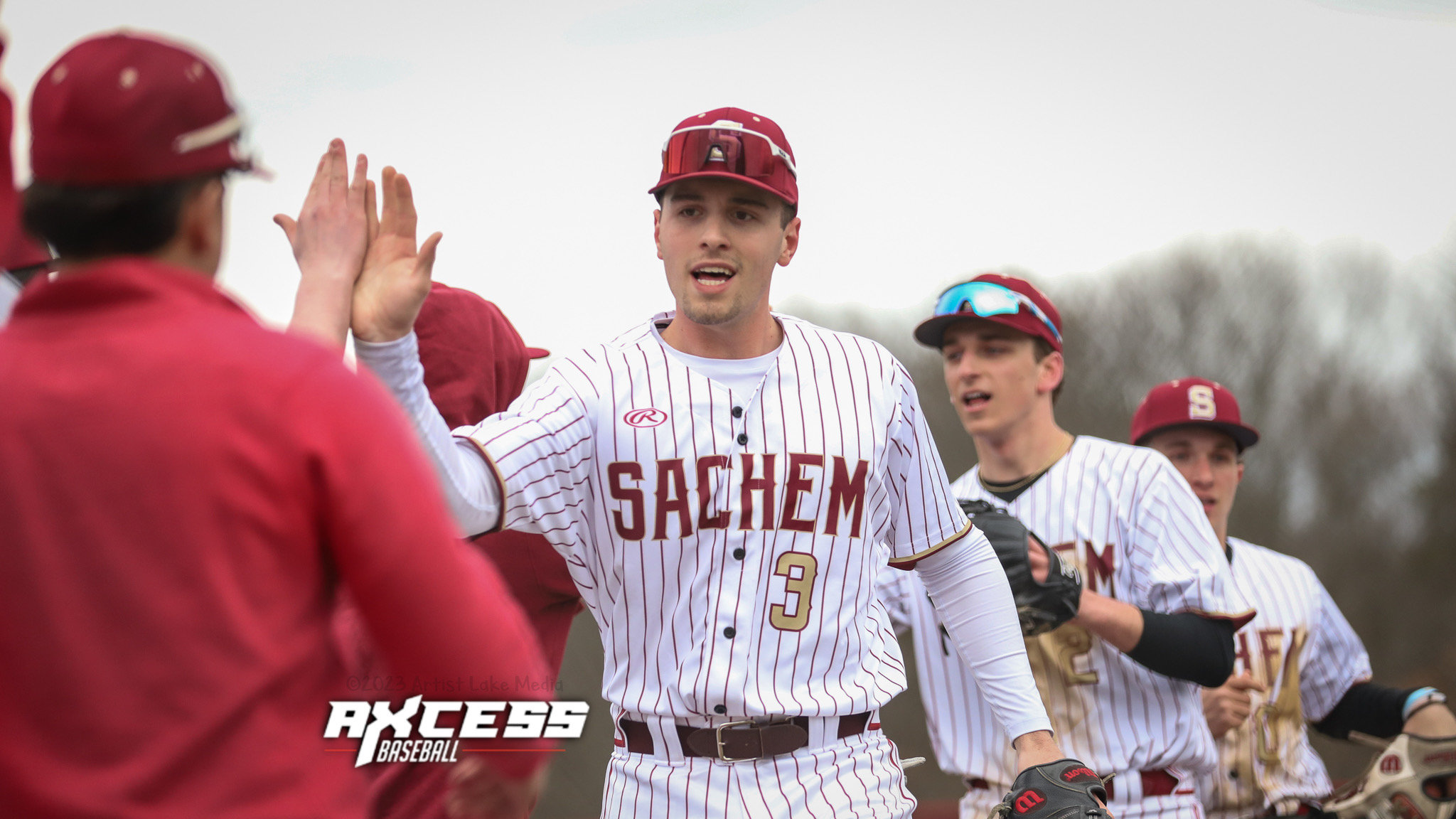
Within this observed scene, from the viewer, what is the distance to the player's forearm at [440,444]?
2377 mm

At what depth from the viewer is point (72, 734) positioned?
1418 mm

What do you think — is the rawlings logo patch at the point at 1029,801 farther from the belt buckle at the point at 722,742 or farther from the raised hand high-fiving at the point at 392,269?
the raised hand high-fiving at the point at 392,269

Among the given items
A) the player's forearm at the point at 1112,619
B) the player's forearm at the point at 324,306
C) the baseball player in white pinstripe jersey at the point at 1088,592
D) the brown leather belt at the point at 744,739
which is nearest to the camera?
the player's forearm at the point at 324,306

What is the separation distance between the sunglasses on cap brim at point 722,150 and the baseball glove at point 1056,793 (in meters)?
1.80

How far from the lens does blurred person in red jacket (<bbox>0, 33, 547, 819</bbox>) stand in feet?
4.64

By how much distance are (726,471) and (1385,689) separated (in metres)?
4.84

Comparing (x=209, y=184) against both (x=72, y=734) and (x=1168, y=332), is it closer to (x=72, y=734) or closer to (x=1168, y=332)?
(x=72, y=734)

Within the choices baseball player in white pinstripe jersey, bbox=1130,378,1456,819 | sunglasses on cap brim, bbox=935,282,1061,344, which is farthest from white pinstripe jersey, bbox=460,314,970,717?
baseball player in white pinstripe jersey, bbox=1130,378,1456,819

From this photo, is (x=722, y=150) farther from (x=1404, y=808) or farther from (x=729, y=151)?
(x=1404, y=808)

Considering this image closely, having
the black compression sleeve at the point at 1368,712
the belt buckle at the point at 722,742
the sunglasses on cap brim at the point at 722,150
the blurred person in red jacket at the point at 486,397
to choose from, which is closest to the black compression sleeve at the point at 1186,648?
the belt buckle at the point at 722,742

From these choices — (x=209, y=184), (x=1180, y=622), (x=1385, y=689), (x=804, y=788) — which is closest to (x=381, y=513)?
(x=209, y=184)

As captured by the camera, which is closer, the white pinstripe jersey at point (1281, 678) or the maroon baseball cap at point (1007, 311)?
the maroon baseball cap at point (1007, 311)

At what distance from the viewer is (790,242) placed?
3.62 metres

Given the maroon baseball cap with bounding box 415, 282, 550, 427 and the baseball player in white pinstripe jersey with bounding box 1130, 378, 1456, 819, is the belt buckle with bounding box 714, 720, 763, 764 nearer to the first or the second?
the maroon baseball cap with bounding box 415, 282, 550, 427
